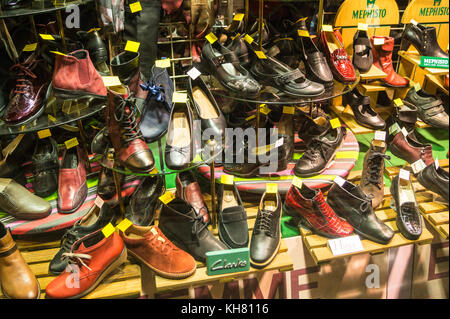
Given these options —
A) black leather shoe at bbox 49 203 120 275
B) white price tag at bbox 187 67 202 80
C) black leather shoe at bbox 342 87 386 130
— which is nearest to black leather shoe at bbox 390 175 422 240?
black leather shoe at bbox 342 87 386 130

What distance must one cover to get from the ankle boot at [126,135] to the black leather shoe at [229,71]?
17.4 inches

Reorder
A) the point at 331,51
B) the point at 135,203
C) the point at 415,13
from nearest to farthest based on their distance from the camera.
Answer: the point at 135,203
the point at 331,51
the point at 415,13

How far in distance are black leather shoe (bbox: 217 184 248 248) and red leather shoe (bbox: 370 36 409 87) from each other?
1.40 m

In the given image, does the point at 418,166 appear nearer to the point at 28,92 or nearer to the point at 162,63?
the point at 162,63

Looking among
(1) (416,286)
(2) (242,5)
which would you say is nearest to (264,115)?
(2) (242,5)

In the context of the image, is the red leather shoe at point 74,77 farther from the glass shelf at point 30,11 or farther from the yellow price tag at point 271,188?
the yellow price tag at point 271,188

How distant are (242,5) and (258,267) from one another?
1.45m

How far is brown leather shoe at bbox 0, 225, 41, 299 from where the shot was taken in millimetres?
1433

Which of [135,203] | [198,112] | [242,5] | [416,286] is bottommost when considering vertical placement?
[416,286]

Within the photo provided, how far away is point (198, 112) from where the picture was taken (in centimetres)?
165

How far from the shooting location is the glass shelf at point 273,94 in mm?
1636

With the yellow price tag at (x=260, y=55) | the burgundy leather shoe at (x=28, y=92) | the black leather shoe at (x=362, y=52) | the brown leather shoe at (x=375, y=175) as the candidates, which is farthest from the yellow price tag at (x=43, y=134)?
Answer: the black leather shoe at (x=362, y=52)

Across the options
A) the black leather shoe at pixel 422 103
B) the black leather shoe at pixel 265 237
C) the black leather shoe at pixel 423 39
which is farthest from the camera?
the black leather shoe at pixel 423 39

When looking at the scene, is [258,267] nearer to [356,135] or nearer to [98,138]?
[98,138]
